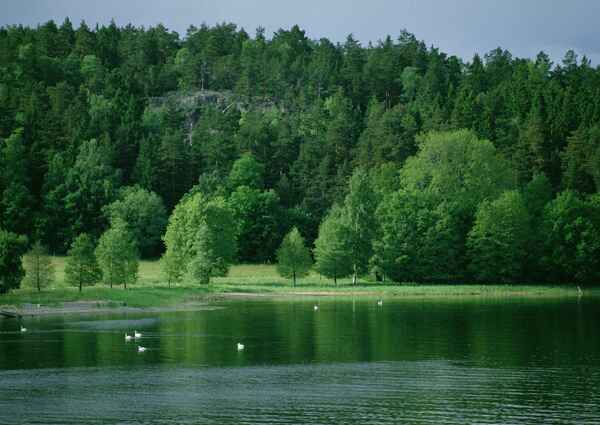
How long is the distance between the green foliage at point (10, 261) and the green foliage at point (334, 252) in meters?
48.8

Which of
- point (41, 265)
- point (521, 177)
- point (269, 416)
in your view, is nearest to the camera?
point (269, 416)

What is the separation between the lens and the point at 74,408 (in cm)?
5438

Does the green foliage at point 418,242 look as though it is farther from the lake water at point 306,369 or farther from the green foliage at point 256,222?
the lake water at point 306,369

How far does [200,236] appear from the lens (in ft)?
453

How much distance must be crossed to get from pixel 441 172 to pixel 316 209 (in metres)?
43.5

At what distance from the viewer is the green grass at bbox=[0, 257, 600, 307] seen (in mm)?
111875

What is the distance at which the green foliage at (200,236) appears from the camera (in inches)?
5423

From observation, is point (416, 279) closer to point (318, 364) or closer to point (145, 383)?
point (318, 364)

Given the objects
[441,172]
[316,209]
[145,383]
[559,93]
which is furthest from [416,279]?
[145,383]

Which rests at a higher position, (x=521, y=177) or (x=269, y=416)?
(x=521, y=177)

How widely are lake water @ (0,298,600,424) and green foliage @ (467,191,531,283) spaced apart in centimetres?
3852

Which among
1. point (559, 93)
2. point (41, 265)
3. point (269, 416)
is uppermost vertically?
point (559, 93)

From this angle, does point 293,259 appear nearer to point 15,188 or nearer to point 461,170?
point 461,170

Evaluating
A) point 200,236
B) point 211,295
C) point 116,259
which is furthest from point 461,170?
point 116,259
